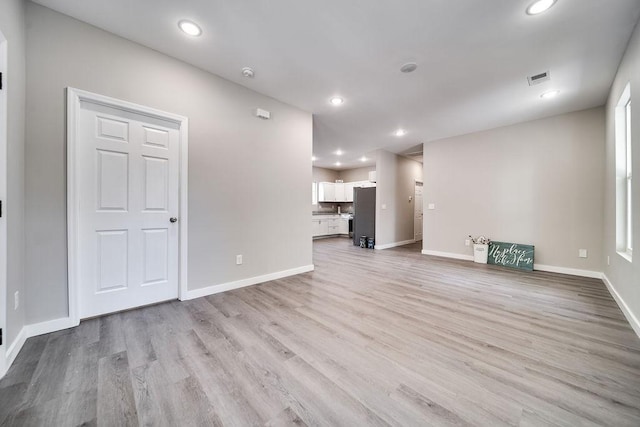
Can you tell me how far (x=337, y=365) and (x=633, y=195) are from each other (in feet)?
9.66

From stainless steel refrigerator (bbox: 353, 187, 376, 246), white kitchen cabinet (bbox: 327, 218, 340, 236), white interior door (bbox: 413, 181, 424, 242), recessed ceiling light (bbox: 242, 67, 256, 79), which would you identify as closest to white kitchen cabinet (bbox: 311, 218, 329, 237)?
white kitchen cabinet (bbox: 327, 218, 340, 236)

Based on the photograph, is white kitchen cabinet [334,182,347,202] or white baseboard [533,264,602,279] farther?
white kitchen cabinet [334,182,347,202]

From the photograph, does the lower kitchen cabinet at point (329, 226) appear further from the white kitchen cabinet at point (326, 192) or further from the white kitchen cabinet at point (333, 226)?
the white kitchen cabinet at point (326, 192)

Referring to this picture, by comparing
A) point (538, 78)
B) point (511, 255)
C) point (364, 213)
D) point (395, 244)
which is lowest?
point (395, 244)

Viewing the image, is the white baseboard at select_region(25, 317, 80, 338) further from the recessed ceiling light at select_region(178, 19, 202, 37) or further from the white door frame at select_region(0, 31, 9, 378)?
the recessed ceiling light at select_region(178, 19, 202, 37)

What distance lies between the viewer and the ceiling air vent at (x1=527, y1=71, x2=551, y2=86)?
2.81 m

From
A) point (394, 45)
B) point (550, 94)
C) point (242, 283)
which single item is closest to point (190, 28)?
point (394, 45)

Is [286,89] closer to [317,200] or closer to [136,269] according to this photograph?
[136,269]

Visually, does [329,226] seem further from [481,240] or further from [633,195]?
[633,195]

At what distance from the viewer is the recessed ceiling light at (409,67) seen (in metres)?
2.64

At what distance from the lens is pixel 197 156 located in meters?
2.78

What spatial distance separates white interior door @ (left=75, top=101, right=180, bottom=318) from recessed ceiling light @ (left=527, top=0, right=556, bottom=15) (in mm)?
3445

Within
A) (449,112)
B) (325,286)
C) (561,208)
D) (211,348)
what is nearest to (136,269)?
(211,348)

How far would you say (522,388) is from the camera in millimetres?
1390
